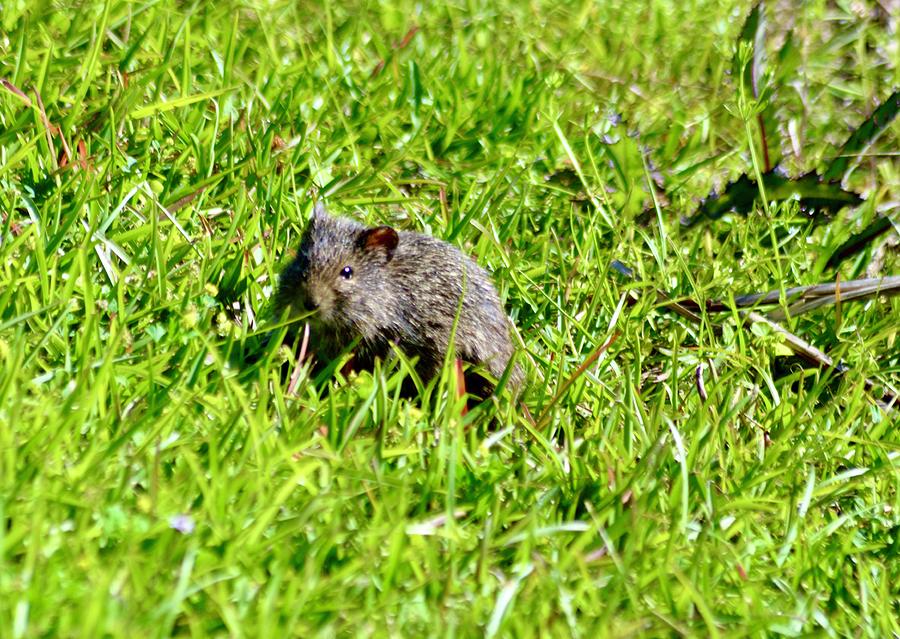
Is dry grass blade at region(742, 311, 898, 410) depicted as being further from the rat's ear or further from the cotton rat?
the rat's ear

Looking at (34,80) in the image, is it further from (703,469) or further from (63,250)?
(703,469)

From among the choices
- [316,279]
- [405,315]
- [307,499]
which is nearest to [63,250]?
[316,279]

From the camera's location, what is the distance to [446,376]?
14.1 ft

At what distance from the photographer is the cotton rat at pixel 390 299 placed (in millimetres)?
4730

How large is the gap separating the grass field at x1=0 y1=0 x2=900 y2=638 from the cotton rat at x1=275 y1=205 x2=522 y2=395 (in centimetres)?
23

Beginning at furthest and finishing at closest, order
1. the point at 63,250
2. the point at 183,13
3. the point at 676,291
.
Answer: the point at 183,13 < the point at 676,291 < the point at 63,250

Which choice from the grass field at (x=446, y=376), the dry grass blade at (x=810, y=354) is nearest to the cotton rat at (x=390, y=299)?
the grass field at (x=446, y=376)

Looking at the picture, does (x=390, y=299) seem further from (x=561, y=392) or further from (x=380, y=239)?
(x=561, y=392)

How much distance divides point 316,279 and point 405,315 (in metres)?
0.43

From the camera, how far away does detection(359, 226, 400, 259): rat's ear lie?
4.79 metres

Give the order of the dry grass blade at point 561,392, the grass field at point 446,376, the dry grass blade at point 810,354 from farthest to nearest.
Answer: the dry grass blade at point 810,354, the dry grass blade at point 561,392, the grass field at point 446,376

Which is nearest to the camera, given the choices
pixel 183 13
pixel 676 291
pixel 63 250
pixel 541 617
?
pixel 541 617

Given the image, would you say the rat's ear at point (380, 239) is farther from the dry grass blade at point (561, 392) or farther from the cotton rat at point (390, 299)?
the dry grass blade at point (561, 392)

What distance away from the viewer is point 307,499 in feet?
11.6
